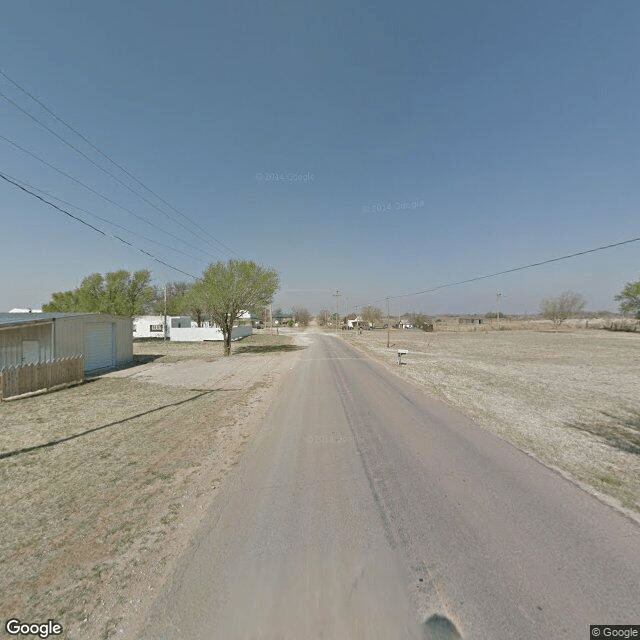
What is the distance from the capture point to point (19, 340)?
45.2 feet

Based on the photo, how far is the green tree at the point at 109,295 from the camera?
38.4 metres

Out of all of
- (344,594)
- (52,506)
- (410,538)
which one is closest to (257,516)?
(344,594)

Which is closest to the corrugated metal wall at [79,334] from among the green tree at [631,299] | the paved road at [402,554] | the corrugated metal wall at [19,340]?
the corrugated metal wall at [19,340]

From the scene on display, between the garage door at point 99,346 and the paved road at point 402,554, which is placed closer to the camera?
the paved road at point 402,554

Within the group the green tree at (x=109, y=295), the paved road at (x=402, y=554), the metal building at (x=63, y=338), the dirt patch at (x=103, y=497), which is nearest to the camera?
the paved road at (x=402, y=554)

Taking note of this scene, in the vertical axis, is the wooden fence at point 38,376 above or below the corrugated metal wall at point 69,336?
below

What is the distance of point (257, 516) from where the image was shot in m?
3.81

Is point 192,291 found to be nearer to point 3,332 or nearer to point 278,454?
point 3,332

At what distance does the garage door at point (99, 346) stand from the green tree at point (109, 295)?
2210 centimetres

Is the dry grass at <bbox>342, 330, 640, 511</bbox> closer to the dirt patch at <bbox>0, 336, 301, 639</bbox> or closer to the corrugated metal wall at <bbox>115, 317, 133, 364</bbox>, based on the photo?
the dirt patch at <bbox>0, 336, 301, 639</bbox>

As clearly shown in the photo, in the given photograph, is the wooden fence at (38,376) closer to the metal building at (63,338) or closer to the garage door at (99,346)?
the metal building at (63,338)

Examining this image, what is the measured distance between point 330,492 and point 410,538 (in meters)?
1.31

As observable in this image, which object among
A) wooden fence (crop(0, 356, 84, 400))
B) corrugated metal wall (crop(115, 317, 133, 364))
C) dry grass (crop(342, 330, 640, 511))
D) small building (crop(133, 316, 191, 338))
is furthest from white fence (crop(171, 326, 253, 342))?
dry grass (crop(342, 330, 640, 511))

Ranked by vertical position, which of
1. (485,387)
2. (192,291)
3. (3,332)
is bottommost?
(485,387)
